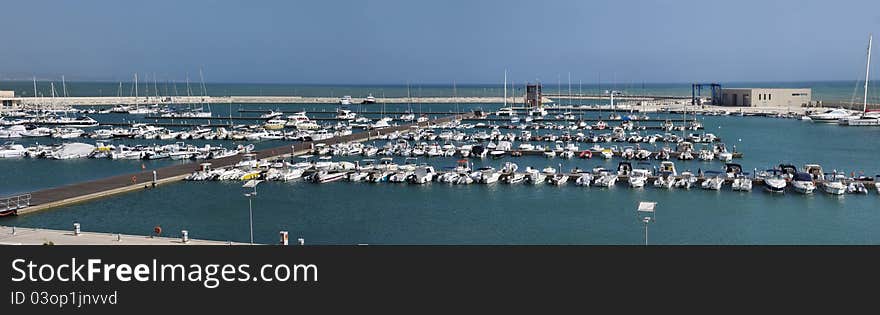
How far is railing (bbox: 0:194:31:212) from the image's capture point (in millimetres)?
22578

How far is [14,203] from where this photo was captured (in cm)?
2303

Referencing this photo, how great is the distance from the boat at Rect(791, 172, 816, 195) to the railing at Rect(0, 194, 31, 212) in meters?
24.7

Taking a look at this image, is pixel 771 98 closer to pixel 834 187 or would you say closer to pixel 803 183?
pixel 803 183

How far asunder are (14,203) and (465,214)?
13.3m

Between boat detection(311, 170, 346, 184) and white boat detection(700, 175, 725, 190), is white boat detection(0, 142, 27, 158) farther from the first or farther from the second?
white boat detection(700, 175, 725, 190)

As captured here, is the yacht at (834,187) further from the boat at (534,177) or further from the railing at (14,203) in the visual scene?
the railing at (14,203)

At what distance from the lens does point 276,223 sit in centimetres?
2248

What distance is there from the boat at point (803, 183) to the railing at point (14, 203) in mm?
24737

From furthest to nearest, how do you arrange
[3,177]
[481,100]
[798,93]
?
[481,100]
[798,93]
[3,177]

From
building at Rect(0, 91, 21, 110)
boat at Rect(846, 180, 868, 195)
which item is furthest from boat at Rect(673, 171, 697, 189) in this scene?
building at Rect(0, 91, 21, 110)
